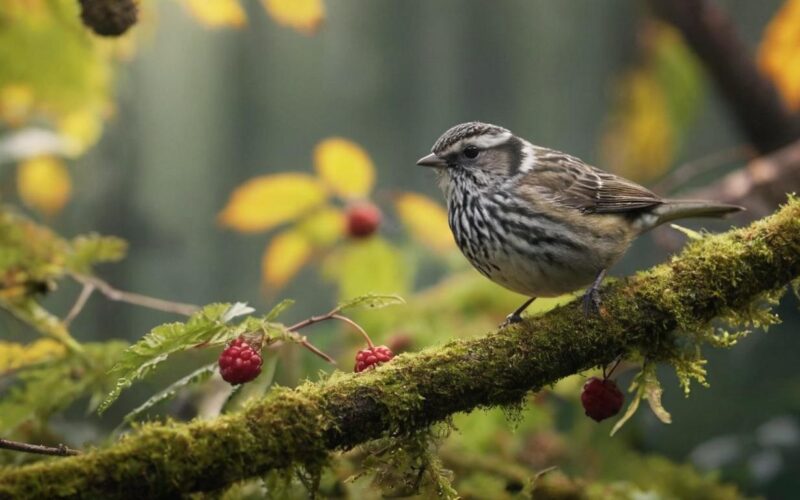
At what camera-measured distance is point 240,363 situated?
1838mm

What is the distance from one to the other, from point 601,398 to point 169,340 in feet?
3.51

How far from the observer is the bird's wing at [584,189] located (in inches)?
110

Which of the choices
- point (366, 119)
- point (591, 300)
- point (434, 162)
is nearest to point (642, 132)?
point (366, 119)

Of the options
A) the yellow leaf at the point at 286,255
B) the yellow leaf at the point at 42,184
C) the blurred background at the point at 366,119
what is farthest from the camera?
the blurred background at the point at 366,119

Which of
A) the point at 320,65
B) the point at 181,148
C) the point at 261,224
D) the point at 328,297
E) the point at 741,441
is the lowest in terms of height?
the point at 741,441

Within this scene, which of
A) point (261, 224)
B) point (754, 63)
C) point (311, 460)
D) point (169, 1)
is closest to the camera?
point (311, 460)

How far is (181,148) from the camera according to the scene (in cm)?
689

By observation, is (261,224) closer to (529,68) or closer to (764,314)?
(764,314)

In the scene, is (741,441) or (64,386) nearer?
(64,386)

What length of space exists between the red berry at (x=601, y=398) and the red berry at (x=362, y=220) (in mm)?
1762

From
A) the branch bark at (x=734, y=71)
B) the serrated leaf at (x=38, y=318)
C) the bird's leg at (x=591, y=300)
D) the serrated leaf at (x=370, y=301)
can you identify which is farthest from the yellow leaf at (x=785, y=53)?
the serrated leaf at (x=38, y=318)

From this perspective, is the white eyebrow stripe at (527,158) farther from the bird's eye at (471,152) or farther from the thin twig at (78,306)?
the thin twig at (78,306)

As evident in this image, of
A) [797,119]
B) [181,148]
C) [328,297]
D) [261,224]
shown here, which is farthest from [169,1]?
[797,119]

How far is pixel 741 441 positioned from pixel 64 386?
146 inches
